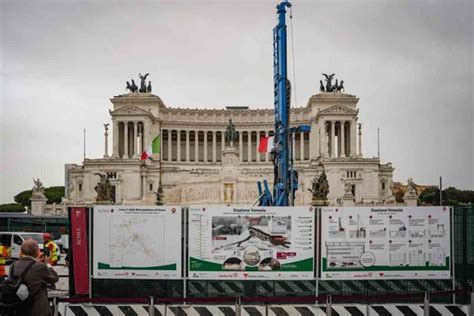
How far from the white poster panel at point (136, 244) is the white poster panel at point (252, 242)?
1.44 ft

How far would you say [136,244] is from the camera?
487 inches

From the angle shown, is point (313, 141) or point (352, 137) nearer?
point (352, 137)

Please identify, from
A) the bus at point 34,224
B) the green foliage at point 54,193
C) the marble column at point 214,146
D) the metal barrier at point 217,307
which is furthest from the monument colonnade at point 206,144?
the metal barrier at point 217,307

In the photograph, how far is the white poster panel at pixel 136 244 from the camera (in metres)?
12.3

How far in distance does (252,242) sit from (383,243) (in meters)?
2.90

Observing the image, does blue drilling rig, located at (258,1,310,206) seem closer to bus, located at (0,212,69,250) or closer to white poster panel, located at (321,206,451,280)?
white poster panel, located at (321,206,451,280)

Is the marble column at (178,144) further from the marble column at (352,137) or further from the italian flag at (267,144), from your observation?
the italian flag at (267,144)

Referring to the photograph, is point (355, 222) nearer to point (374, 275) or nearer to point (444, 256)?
point (374, 275)

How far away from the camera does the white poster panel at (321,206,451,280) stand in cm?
1235

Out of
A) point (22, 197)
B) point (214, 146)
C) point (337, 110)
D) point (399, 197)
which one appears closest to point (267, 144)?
point (399, 197)

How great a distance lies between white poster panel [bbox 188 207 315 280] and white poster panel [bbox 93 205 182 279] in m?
0.44

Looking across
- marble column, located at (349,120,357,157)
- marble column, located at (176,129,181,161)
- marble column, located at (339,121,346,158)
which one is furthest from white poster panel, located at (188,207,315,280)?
marble column, located at (176,129,181,161)

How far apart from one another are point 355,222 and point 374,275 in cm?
124

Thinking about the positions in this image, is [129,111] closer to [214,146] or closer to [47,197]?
[214,146]
